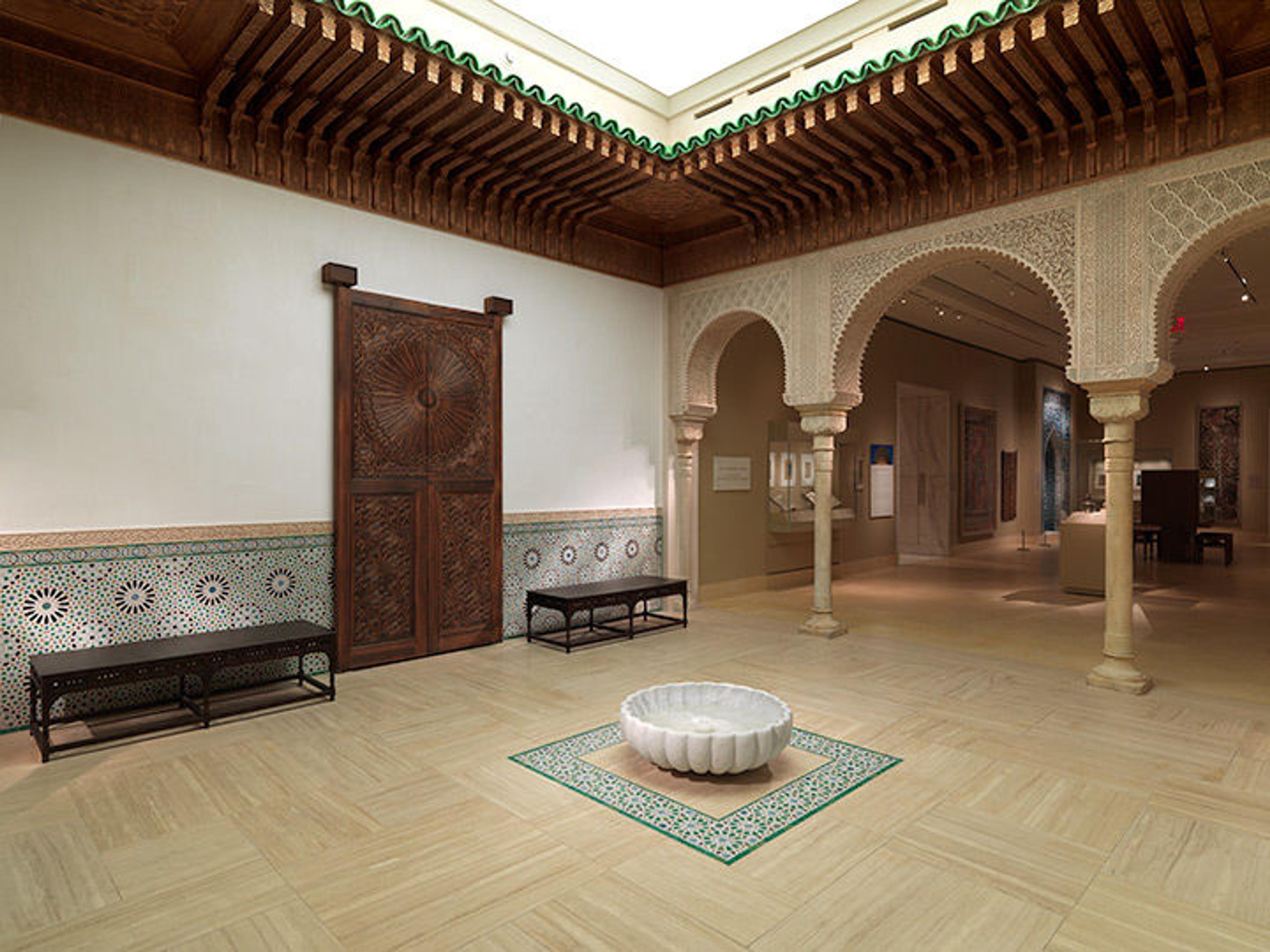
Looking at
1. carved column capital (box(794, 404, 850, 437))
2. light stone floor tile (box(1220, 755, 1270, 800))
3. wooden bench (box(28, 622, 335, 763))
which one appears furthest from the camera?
carved column capital (box(794, 404, 850, 437))

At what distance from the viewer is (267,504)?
4.54 metres

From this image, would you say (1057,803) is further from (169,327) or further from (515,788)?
(169,327)

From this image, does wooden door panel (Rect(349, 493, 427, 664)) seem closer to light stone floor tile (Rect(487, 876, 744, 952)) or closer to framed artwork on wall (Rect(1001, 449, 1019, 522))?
light stone floor tile (Rect(487, 876, 744, 952))

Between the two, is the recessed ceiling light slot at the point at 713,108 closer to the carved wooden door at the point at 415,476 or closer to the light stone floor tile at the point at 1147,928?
the carved wooden door at the point at 415,476

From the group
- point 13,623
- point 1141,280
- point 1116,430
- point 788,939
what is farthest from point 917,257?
point 13,623

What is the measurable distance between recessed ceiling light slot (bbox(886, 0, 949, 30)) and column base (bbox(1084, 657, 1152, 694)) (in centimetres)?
425

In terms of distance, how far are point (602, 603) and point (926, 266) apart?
11.5 feet

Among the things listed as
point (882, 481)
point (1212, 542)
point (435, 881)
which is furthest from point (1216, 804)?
point (1212, 542)

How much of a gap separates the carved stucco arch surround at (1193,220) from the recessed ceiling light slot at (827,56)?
2.22 metres

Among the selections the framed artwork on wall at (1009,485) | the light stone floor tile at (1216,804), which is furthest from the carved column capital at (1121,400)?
the framed artwork on wall at (1009,485)

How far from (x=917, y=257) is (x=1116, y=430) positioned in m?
1.82

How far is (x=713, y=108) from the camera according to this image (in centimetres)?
594

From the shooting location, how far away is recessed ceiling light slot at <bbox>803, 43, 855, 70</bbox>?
5.22 metres

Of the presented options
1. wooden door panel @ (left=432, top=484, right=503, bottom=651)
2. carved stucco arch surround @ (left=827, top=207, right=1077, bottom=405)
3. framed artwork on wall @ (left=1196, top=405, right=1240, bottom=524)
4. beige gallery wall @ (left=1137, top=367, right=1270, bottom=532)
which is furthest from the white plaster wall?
framed artwork on wall @ (left=1196, top=405, right=1240, bottom=524)
